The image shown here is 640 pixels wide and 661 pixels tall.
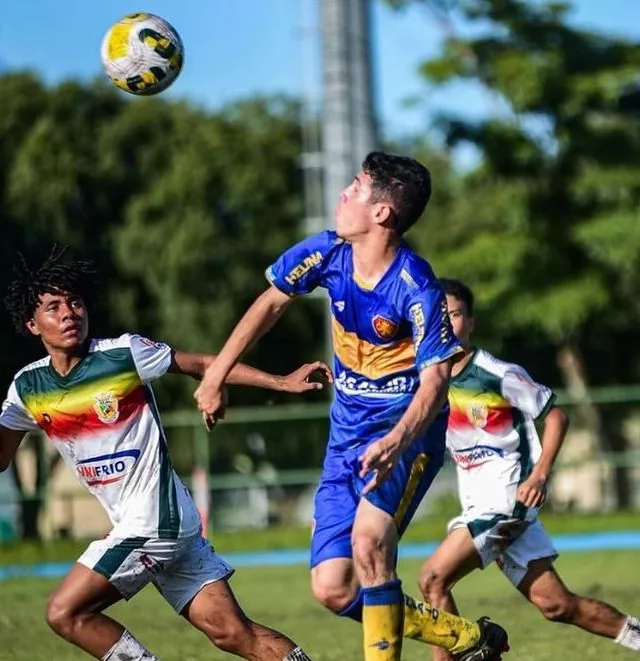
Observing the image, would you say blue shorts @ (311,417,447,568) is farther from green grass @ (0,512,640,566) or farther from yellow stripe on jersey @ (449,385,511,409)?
green grass @ (0,512,640,566)

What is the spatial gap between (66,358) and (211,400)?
3.07 feet

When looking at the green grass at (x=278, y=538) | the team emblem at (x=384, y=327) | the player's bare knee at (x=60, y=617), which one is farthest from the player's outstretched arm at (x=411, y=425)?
the green grass at (x=278, y=538)

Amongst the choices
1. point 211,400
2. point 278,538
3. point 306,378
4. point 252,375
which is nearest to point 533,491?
point 306,378

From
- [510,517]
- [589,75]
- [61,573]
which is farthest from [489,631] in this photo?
[589,75]

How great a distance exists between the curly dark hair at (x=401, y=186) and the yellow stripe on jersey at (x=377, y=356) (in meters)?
0.51

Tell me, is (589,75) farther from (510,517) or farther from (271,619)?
(510,517)

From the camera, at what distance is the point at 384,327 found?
7.17m

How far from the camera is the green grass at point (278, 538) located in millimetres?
23219

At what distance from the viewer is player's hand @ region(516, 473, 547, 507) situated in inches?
334

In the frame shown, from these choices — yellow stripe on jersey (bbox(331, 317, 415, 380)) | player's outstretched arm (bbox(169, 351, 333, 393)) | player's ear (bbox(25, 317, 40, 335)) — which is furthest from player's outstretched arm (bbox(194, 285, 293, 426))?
player's ear (bbox(25, 317, 40, 335))

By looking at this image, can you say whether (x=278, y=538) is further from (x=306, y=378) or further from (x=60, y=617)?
(x=60, y=617)

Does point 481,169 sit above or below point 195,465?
above

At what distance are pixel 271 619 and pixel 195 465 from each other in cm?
1465

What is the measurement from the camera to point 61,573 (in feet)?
68.4
